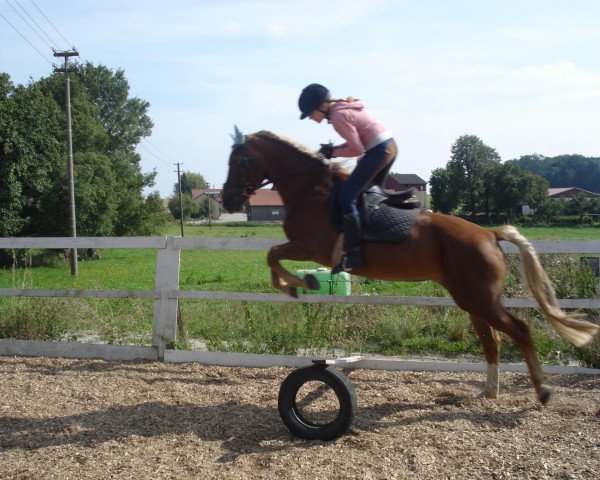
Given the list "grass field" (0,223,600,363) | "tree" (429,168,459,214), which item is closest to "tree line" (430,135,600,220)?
"tree" (429,168,459,214)

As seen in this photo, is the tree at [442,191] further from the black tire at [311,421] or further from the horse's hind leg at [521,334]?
the black tire at [311,421]

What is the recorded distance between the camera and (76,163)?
41.0 meters

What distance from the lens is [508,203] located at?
50.5 m

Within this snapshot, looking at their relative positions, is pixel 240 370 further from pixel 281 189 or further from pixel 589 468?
pixel 589 468

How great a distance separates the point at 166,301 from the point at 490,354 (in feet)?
13.8

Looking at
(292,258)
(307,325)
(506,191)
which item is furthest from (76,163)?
(292,258)

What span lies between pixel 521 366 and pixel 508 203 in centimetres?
4601

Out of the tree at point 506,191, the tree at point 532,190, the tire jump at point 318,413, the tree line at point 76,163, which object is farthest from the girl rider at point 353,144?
the tree at point 532,190

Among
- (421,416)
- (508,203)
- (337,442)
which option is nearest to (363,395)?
(421,416)

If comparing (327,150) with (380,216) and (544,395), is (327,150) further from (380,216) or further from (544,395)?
(544,395)

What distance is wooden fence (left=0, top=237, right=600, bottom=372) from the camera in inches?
290

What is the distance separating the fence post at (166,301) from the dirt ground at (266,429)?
752mm

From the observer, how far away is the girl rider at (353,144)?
5.59 meters

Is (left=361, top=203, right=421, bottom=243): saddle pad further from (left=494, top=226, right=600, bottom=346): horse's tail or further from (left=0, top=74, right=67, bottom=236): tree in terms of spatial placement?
(left=0, top=74, right=67, bottom=236): tree
